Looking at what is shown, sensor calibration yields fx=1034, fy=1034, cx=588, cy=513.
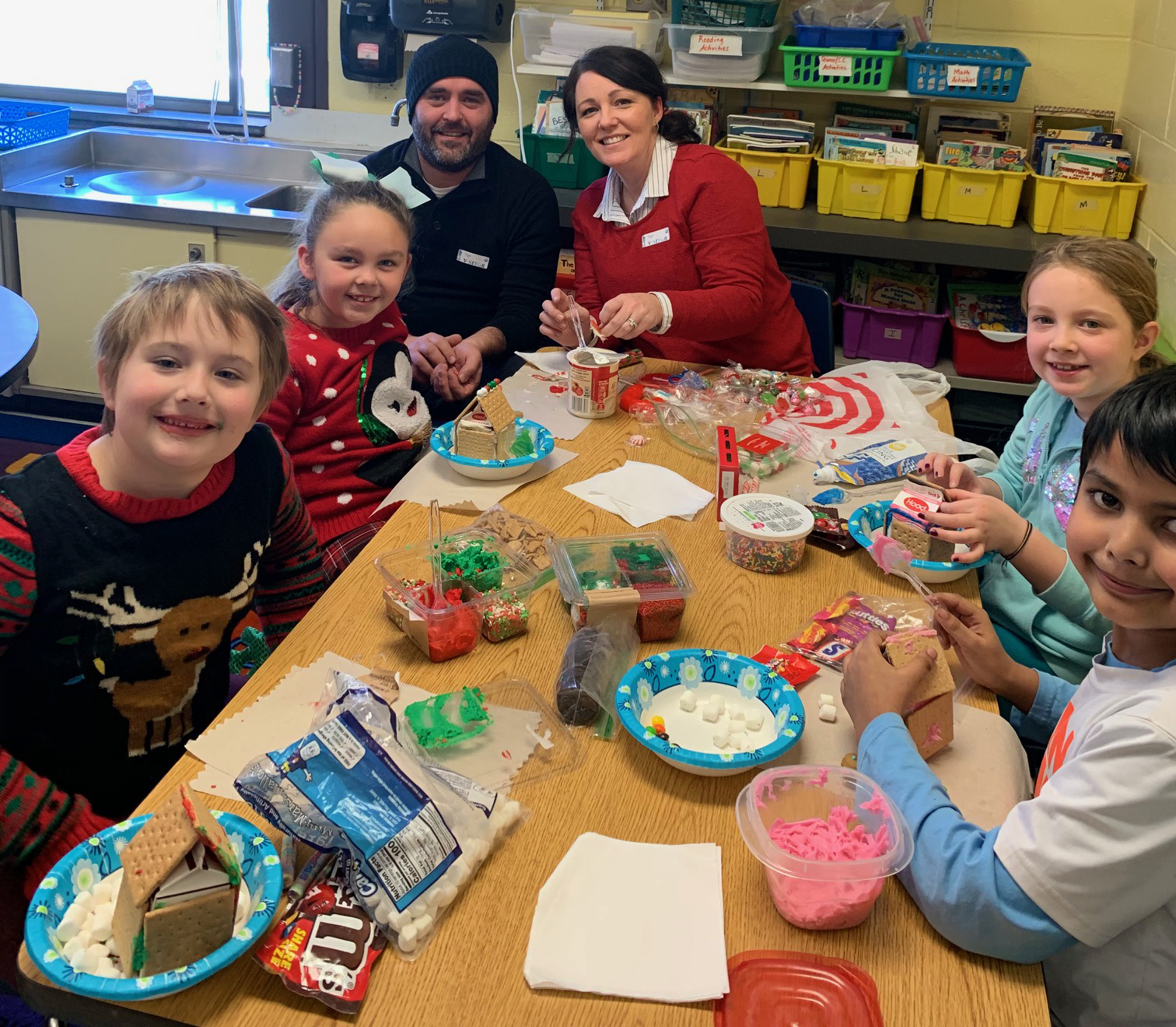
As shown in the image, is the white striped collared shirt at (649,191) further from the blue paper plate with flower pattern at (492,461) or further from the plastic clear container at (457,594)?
the plastic clear container at (457,594)

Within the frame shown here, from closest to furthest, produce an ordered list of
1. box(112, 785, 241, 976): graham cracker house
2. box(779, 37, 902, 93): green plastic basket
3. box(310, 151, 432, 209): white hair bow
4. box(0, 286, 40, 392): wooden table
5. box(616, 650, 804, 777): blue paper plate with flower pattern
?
box(112, 785, 241, 976): graham cracker house
box(616, 650, 804, 777): blue paper plate with flower pattern
box(0, 286, 40, 392): wooden table
box(310, 151, 432, 209): white hair bow
box(779, 37, 902, 93): green plastic basket

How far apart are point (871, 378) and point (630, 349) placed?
592 millimetres

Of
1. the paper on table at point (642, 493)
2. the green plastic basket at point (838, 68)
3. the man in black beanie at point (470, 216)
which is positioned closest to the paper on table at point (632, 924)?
the paper on table at point (642, 493)

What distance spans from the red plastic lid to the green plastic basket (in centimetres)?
298

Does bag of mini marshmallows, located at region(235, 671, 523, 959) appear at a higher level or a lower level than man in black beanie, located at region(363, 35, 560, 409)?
lower

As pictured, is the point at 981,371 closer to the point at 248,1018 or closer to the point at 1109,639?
the point at 1109,639

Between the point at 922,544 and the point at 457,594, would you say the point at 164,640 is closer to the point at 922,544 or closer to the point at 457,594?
the point at 457,594

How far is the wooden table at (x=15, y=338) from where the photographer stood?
1.87m

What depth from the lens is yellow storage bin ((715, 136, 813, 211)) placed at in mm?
3389

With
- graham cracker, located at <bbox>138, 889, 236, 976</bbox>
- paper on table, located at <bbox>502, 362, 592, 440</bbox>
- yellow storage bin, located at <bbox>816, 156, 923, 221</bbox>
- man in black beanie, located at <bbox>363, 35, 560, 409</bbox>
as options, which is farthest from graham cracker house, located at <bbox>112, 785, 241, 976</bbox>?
yellow storage bin, located at <bbox>816, 156, 923, 221</bbox>

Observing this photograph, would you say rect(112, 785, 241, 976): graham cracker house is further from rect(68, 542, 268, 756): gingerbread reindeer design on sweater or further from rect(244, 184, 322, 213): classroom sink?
rect(244, 184, 322, 213): classroom sink

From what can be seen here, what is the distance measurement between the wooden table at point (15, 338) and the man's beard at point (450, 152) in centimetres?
107

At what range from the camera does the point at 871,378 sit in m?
2.38

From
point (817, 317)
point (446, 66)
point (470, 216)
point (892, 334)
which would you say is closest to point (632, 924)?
point (817, 317)
